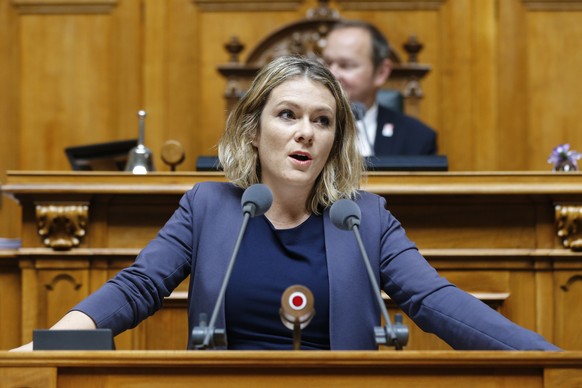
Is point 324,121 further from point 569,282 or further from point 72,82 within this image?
point 72,82

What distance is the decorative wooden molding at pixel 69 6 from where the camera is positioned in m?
5.24

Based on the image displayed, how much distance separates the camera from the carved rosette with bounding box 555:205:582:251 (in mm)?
3066

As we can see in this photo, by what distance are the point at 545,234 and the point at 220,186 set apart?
1.13 m

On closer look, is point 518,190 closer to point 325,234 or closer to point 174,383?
point 325,234

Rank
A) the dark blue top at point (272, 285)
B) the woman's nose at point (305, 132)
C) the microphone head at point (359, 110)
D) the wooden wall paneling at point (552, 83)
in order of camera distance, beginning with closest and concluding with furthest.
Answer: the dark blue top at point (272, 285) → the woman's nose at point (305, 132) → the microphone head at point (359, 110) → the wooden wall paneling at point (552, 83)

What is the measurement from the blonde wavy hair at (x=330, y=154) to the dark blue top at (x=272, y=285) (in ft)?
0.43

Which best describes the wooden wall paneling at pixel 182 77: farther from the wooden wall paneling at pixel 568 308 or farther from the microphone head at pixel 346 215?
the microphone head at pixel 346 215

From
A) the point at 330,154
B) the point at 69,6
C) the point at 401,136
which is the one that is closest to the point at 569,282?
the point at 330,154

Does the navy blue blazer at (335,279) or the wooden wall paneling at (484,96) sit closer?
the navy blue blazer at (335,279)

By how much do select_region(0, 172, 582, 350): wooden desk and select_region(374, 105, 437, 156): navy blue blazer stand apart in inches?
51.4

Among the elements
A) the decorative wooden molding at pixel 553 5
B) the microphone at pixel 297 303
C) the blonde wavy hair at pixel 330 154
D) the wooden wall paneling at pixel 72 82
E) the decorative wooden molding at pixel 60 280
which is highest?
the decorative wooden molding at pixel 553 5

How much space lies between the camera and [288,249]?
2416mm

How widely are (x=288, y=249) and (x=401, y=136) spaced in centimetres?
215

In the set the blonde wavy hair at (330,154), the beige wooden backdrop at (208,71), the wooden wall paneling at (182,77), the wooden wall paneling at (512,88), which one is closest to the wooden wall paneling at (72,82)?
the beige wooden backdrop at (208,71)
